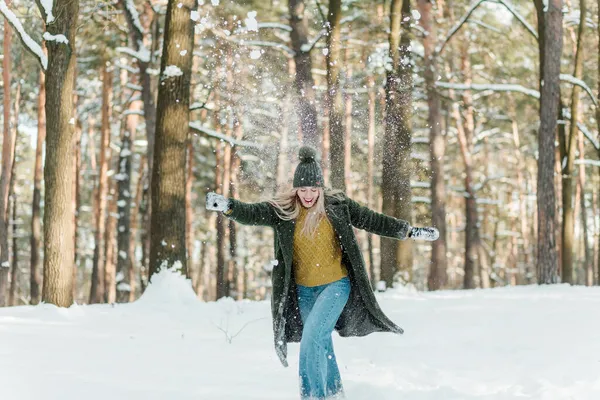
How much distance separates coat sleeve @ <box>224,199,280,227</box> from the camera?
4.75m

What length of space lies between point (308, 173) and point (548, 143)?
30.8 ft

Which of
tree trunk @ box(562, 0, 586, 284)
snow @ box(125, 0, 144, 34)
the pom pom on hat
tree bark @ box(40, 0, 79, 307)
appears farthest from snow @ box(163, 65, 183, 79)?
tree trunk @ box(562, 0, 586, 284)

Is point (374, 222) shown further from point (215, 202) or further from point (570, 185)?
point (570, 185)

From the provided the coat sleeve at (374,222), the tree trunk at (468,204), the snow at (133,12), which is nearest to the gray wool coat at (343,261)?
the coat sleeve at (374,222)

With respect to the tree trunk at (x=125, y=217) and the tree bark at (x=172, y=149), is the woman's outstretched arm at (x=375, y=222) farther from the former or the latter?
the tree trunk at (x=125, y=217)

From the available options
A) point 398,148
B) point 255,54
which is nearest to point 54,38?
point 398,148

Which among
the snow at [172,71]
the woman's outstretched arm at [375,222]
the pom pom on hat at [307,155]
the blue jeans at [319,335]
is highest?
the snow at [172,71]

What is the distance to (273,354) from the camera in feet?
23.5

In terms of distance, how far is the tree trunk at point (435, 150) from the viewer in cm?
1540

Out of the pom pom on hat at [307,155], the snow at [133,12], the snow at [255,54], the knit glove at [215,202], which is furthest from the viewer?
A: the snow at [255,54]

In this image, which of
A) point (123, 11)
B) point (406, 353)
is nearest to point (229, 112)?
point (123, 11)

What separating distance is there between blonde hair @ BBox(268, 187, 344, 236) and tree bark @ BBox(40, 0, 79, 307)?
581 centimetres

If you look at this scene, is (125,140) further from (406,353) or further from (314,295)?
(314,295)

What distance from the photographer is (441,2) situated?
19688 mm
